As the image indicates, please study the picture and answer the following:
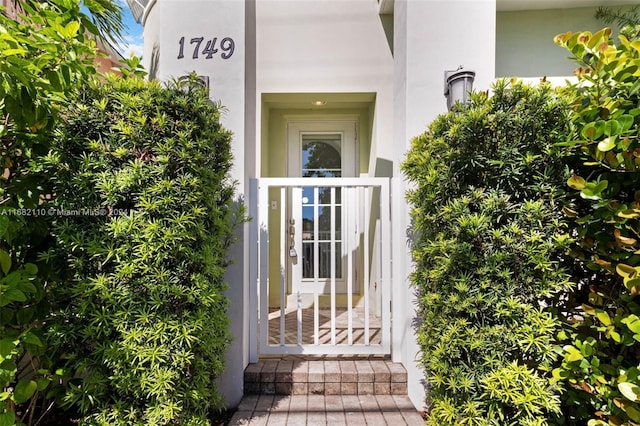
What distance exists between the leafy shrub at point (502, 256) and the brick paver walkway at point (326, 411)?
60 cm

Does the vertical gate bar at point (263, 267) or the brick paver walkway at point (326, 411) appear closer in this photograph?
the brick paver walkway at point (326, 411)

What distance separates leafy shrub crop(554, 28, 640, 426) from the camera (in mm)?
1358

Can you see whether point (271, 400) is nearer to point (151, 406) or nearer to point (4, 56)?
point (151, 406)

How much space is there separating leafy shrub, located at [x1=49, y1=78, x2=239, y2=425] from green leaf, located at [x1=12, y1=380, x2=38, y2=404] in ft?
0.60

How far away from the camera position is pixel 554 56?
13.2ft

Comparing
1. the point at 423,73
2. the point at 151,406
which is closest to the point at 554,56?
the point at 423,73

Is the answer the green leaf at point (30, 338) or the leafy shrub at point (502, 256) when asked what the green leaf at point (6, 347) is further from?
the leafy shrub at point (502, 256)

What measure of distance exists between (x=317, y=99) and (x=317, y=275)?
283cm

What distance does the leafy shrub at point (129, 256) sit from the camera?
1.76 m

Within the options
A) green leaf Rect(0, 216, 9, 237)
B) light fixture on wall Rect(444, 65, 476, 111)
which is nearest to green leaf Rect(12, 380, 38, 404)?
green leaf Rect(0, 216, 9, 237)

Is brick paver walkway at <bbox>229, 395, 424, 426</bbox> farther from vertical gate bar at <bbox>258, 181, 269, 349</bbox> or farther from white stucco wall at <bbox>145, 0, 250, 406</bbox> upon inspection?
vertical gate bar at <bbox>258, 181, 269, 349</bbox>

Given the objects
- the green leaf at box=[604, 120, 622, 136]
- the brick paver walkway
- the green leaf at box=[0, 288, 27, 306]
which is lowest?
the brick paver walkway

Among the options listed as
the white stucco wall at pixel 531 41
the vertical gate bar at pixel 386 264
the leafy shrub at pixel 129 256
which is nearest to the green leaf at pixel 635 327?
the vertical gate bar at pixel 386 264

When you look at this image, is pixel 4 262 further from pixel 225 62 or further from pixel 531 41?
pixel 531 41
